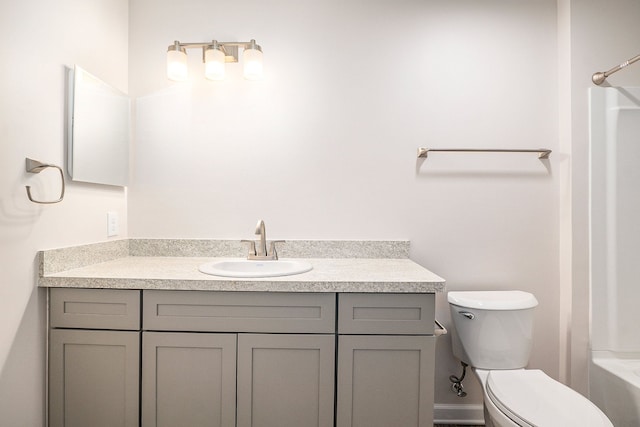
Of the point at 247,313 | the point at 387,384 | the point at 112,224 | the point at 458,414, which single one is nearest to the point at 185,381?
the point at 247,313

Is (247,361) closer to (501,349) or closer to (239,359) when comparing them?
(239,359)

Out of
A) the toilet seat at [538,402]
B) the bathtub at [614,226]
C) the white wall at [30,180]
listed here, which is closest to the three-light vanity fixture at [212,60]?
the white wall at [30,180]

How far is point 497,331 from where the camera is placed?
1585 mm

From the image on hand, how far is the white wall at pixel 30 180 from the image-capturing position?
3.87ft

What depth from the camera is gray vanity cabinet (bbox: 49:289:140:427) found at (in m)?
1.30

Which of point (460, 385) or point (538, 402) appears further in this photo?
point (460, 385)

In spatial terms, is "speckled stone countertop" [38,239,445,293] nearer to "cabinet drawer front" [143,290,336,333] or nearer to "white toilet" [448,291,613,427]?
"cabinet drawer front" [143,290,336,333]

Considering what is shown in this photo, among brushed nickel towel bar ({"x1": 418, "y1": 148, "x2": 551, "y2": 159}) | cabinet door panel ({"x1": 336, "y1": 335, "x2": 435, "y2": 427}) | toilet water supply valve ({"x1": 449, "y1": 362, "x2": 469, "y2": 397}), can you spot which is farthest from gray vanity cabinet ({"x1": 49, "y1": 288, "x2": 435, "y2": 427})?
brushed nickel towel bar ({"x1": 418, "y1": 148, "x2": 551, "y2": 159})

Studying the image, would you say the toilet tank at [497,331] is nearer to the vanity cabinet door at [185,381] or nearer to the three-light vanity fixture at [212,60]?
the vanity cabinet door at [185,381]

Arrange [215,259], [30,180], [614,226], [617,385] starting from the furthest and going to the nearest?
[215,259] < [614,226] < [617,385] < [30,180]

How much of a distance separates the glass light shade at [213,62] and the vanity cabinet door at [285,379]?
125 centimetres

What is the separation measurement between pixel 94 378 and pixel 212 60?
146 cm

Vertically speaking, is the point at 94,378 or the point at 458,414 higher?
the point at 94,378

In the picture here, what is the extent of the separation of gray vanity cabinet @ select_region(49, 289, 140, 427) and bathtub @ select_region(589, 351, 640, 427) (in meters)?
2.00
